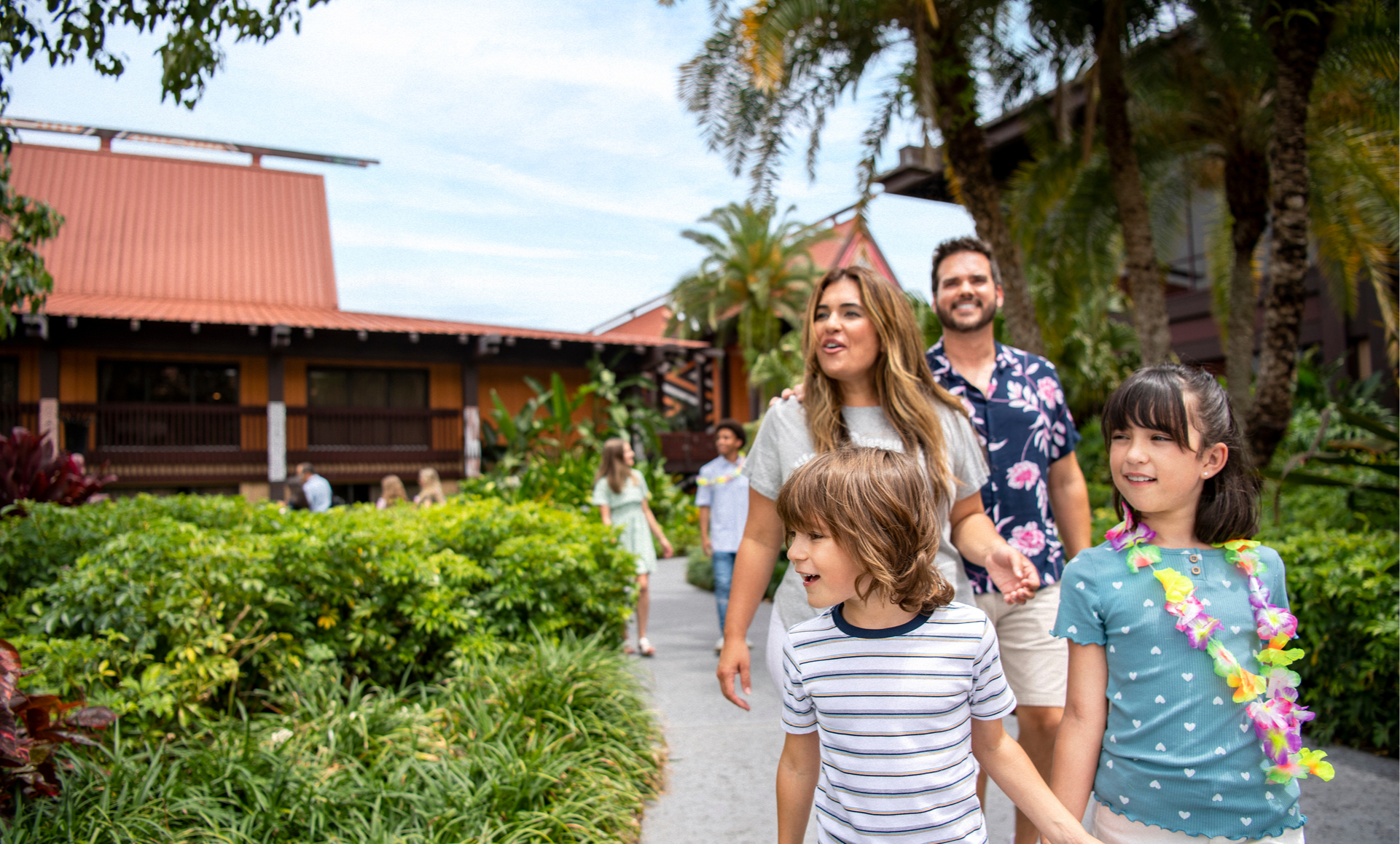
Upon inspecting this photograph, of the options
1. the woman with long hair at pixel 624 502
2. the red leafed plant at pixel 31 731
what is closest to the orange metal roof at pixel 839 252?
the woman with long hair at pixel 624 502

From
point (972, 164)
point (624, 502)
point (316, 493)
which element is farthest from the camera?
point (316, 493)

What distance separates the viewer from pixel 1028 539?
9.40 ft

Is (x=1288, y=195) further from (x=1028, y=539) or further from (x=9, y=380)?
(x=9, y=380)

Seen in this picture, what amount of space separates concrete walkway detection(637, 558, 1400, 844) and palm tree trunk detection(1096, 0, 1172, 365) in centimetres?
549

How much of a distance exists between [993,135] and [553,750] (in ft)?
41.4

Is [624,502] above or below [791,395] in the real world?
below

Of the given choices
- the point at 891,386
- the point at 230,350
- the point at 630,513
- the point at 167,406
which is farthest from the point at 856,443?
the point at 167,406

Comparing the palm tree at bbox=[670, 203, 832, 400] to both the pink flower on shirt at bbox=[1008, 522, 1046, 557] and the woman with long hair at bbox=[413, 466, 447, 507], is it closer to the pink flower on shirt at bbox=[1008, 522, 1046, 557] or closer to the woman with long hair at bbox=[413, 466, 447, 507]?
the woman with long hair at bbox=[413, 466, 447, 507]

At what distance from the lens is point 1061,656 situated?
2775 mm

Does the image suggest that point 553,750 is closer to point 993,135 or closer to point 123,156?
point 993,135

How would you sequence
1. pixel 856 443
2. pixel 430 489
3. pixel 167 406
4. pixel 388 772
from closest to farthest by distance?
1. pixel 856 443
2. pixel 388 772
3. pixel 430 489
4. pixel 167 406

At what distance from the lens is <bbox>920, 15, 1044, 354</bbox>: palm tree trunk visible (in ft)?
27.6

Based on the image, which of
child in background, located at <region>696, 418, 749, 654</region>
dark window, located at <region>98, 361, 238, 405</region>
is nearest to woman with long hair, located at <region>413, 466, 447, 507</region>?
child in background, located at <region>696, 418, 749, 654</region>

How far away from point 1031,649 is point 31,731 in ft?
10.5
